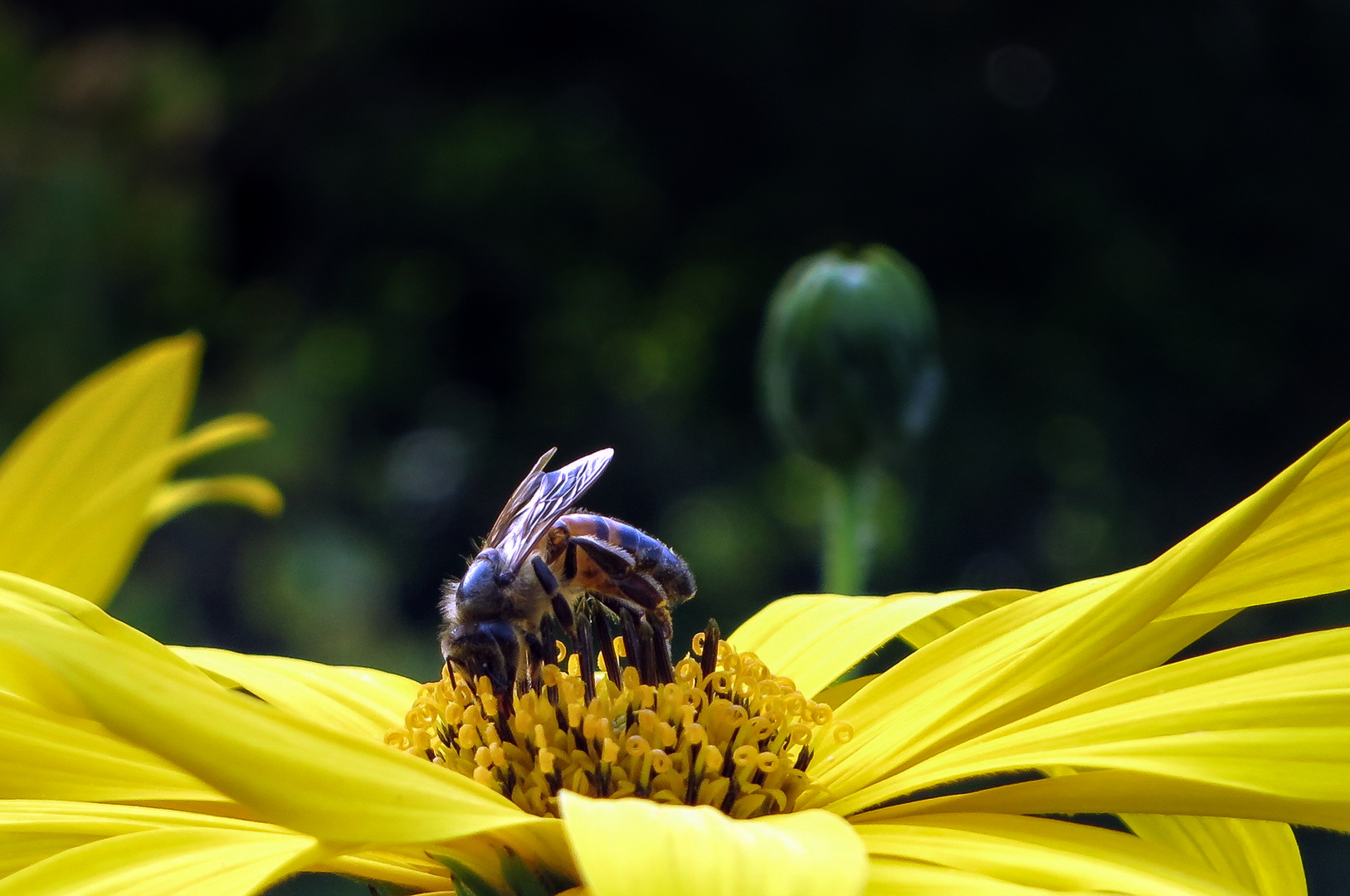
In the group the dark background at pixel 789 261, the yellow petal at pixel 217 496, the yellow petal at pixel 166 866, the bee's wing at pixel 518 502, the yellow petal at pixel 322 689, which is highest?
the dark background at pixel 789 261

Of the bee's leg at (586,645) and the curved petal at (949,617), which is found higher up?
the curved petal at (949,617)

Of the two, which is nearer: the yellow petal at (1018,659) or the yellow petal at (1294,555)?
the yellow petal at (1018,659)

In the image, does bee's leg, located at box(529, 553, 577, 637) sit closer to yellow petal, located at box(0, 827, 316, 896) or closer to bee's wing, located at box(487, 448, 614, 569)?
bee's wing, located at box(487, 448, 614, 569)

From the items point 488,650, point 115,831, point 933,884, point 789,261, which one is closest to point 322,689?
point 488,650

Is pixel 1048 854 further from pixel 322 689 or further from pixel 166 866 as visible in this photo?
pixel 322 689

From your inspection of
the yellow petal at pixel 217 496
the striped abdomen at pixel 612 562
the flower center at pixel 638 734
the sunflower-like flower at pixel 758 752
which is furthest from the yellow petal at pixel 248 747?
the yellow petal at pixel 217 496

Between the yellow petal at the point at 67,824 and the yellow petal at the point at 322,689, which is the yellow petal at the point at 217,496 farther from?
the yellow petal at the point at 67,824
